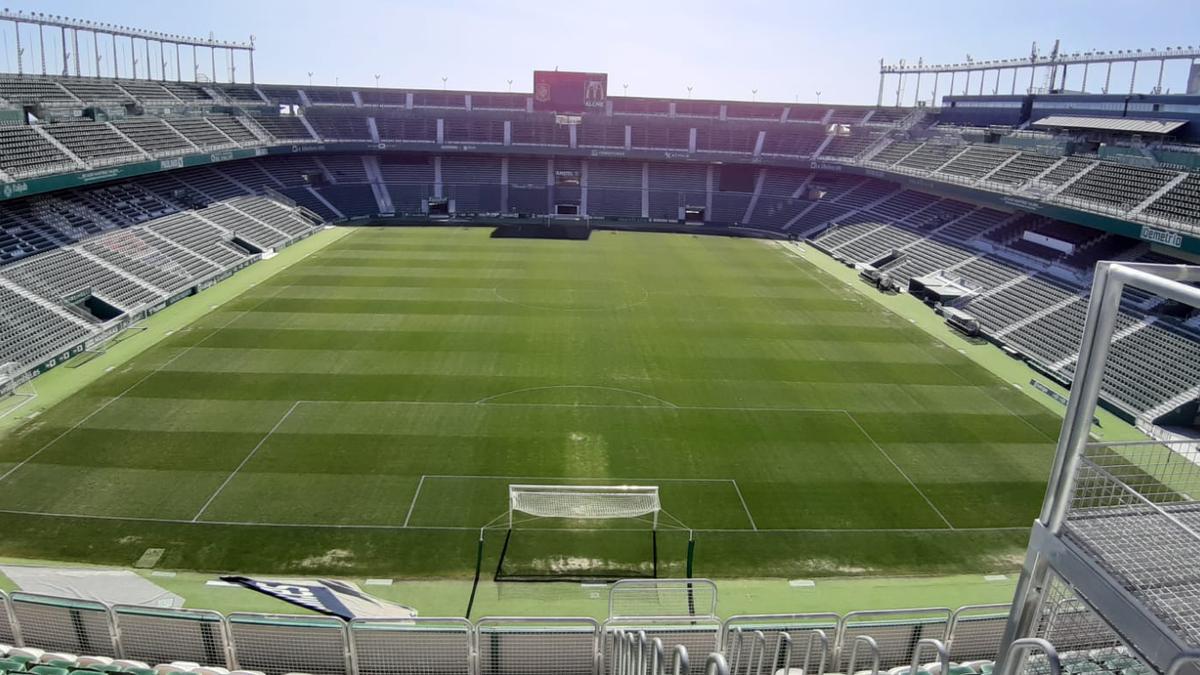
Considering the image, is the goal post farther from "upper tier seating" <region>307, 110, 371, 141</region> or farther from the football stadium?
"upper tier seating" <region>307, 110, 371, 141</region>

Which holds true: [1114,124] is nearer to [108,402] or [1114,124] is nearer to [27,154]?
[108,402]

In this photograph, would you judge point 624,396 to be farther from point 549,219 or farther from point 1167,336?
point 549,219

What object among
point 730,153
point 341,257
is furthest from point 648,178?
point 341,257

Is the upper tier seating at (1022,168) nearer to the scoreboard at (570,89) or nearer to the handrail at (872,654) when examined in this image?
the scoreboard at (570,89)

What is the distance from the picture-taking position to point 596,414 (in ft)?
73.9

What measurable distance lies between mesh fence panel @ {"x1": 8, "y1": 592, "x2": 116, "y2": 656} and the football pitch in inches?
204

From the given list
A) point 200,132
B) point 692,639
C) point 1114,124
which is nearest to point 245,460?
point 692,639

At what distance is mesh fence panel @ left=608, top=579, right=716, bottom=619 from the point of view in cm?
1373

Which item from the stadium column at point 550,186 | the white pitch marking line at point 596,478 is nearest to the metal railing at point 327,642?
the white pitch marking line at point 596,478

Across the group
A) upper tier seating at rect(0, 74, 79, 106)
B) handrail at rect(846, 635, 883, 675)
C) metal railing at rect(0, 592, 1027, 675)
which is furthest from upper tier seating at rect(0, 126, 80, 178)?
handrail at rect(846, 635, 883, 675)

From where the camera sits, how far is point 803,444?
830 inches

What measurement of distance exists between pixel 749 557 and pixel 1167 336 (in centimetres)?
2045

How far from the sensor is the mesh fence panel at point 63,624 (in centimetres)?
978

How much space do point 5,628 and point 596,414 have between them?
14.7 metres
